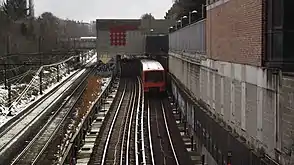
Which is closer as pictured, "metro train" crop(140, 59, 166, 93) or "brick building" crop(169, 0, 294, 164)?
"brick building" crop(169, 0, 294, 164)

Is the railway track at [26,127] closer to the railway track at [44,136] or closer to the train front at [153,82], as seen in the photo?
the railway track at [44,136]

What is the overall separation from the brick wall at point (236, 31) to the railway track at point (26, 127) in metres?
8.30

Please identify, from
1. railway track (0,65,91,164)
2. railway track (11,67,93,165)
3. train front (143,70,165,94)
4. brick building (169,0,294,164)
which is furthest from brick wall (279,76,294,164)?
train front (143,70,165,94)

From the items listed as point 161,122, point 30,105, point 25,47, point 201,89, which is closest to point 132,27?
point 25,47

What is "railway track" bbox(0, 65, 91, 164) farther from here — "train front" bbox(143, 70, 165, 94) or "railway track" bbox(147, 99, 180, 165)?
"train front" bbox(143, 70, 165, 94)

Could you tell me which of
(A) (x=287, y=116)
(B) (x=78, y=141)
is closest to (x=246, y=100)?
(A) (x=287, y=116)

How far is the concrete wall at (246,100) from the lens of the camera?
25.3 feet

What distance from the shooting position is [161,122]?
931 inches

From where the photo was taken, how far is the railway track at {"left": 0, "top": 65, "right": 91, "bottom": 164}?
17719mm

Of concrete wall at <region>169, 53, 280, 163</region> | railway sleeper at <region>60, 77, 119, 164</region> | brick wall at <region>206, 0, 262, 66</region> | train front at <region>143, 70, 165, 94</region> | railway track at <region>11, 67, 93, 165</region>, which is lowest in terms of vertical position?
railway track at <region>11, 67, 93, 165</region>

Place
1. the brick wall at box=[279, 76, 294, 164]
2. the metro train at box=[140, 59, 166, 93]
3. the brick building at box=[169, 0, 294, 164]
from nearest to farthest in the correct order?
the brick wall at box=[279, 76, 294, 164]
the brick building at box=[169, 0, 294, 164]
the metro train at box=[140, 59, 166, 93]

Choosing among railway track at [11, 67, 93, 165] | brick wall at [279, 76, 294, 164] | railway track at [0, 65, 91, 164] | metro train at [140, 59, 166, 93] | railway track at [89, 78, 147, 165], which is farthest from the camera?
metro train at [140, 59, 166, 93]

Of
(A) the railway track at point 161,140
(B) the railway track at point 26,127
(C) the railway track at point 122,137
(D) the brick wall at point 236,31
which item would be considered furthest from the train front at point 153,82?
(D) the brick wall at point 236,31

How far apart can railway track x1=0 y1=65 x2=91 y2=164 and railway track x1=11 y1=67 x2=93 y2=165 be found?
0.21 metres
